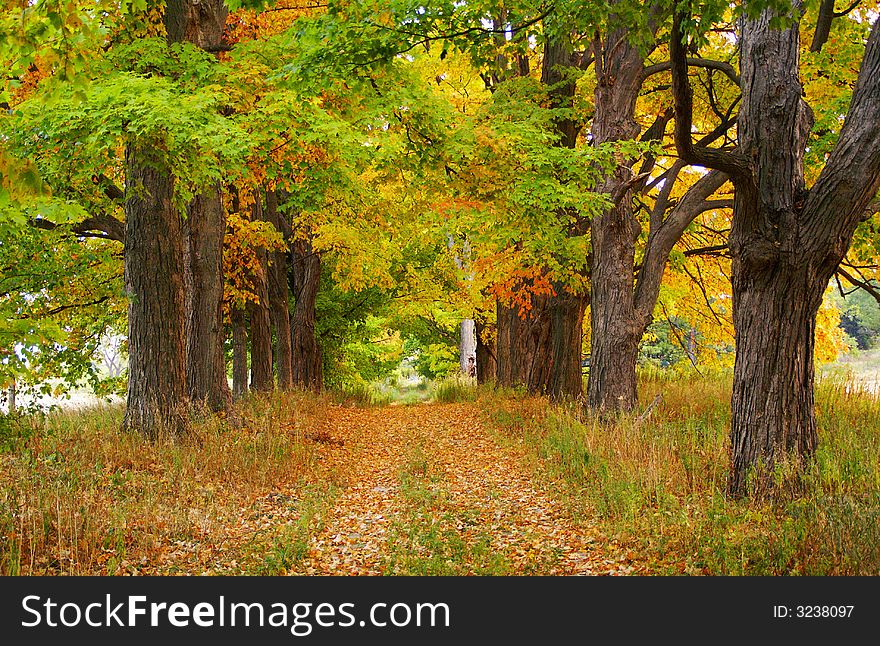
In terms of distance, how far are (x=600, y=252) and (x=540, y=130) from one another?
2.37 metres

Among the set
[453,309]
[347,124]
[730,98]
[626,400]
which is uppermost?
[730,98]

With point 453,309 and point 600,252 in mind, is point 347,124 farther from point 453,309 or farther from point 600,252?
point 453,309

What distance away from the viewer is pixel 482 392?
71.3 ft

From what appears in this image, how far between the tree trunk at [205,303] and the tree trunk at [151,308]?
7.22 feet

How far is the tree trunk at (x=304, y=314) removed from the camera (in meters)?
21.1

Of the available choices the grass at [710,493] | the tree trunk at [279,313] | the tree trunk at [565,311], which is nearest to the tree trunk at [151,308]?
the grass at [710,493]

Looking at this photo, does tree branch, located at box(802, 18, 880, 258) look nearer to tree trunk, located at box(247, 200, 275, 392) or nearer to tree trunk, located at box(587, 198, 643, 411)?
tree trunk, located at box(587, 198, 643, 411)

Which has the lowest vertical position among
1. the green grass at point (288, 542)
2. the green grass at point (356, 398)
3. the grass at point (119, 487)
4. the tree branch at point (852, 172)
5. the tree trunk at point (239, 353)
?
the green grass at point (356, 398)

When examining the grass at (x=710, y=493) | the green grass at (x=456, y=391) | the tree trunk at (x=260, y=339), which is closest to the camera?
the grass at (x=710, y=493)

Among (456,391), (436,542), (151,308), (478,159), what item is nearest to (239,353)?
(151,308)

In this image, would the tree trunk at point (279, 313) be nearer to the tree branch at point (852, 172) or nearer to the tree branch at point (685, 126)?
the tree branch at point (685, 126)

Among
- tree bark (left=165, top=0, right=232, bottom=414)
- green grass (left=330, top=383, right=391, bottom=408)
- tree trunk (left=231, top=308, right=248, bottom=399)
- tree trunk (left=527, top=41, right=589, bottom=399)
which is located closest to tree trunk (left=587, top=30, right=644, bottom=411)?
tree trunk (left=527, top=41, right=589, bottom=399)

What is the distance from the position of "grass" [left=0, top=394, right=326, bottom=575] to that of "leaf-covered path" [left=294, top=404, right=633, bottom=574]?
105cm

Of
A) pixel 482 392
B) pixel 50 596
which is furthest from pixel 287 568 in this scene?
pixel 482 392
